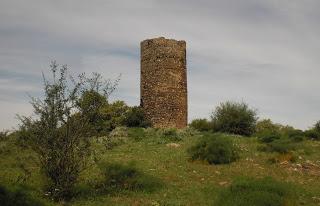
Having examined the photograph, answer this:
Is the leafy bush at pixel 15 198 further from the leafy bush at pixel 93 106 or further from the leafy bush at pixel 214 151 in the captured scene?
the leafy bush at pixel 214 151

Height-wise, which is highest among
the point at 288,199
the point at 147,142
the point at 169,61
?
the point at 169,61

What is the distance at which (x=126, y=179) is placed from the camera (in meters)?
14.7

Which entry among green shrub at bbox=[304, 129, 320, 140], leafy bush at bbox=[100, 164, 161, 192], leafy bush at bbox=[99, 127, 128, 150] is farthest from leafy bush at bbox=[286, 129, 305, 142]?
leafy bush at bbox=[100, 164, 161, 192]

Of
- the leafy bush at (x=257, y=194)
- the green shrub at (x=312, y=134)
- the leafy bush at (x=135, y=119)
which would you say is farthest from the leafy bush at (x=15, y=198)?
the green shrub at (x=312, y=134)

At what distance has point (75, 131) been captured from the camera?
13.4m

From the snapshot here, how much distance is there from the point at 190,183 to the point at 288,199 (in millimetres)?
3881

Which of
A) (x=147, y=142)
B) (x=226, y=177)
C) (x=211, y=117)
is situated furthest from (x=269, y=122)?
(x=226, y=177)

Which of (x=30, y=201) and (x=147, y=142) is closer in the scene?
(x=30, y=201)

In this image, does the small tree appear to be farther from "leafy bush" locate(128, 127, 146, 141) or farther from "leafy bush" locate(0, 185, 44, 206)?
"leafy bush" locate(128, 127, 146, 141)

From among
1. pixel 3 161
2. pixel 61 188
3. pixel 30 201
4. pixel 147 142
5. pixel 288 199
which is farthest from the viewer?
pixel 147 142

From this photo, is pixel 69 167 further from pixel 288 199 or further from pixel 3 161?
pixel 3 161

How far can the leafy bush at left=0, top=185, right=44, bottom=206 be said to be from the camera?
9.78 m

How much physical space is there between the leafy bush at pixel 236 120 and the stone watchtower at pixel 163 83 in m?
2.32

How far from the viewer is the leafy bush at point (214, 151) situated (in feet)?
60.6
